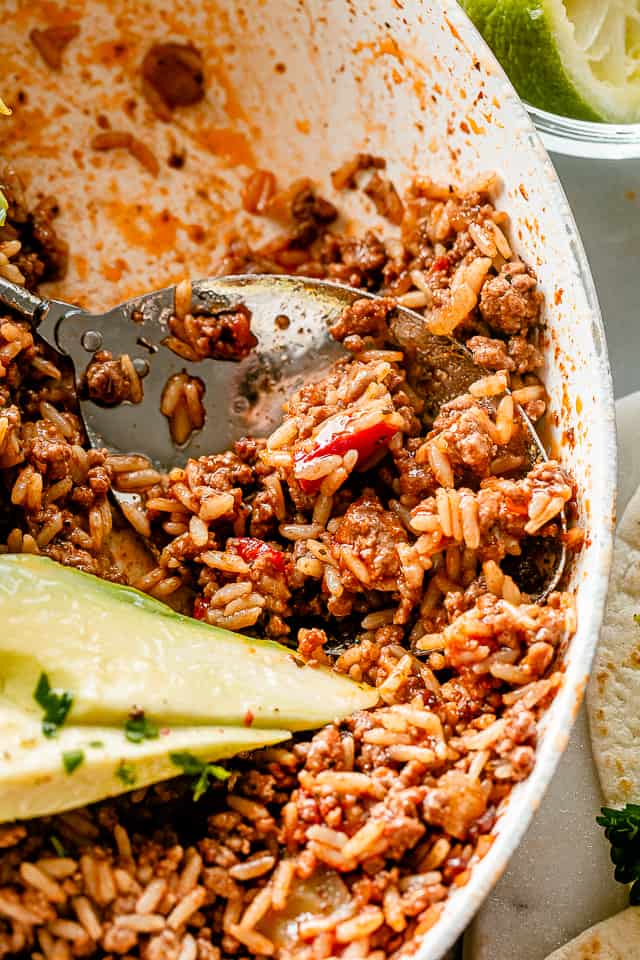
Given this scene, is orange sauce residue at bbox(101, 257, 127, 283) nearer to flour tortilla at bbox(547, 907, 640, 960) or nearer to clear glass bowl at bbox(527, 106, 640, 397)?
clear glass bowl at bbox(527, 106, 640, 397)

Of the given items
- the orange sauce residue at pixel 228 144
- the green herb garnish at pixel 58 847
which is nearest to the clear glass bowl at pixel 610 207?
the orange sauce residue at pixel 228 144

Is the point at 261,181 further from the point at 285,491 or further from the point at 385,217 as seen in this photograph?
the point at 285,491

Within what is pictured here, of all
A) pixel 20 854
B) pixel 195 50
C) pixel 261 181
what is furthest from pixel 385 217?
pixel 20 854

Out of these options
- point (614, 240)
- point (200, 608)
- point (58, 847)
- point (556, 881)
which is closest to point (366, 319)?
point (200, 608)

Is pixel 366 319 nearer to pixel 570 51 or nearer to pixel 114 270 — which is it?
pixel 114 270

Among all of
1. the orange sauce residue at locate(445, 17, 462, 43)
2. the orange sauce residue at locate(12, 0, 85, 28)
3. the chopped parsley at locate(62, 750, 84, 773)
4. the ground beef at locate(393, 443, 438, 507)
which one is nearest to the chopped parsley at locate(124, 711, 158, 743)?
the chopped parsley at locate(62, 750, 84, 773)

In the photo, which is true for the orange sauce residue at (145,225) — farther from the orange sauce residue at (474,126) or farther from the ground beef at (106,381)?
the orange sauce residue at (474,126)
